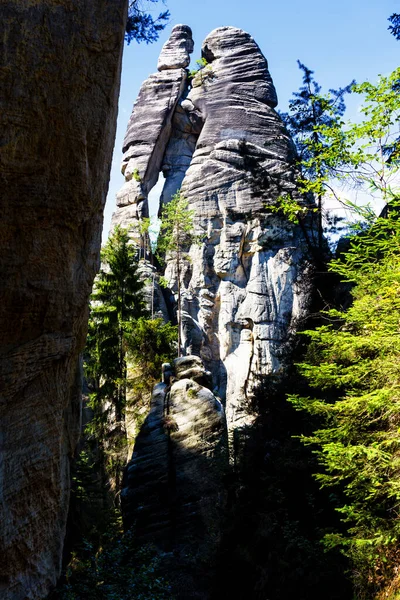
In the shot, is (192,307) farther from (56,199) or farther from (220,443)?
(56,199)

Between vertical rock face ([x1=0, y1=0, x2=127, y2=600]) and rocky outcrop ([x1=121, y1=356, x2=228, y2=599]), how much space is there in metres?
6.14

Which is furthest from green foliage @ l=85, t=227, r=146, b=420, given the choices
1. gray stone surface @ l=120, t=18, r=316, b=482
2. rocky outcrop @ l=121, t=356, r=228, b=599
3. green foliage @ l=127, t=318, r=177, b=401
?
gray stone surface @ l=120, t=18, r=316, b=482

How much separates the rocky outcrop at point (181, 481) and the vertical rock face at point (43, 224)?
6.14 metres

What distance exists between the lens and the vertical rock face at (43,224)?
6.16 metres

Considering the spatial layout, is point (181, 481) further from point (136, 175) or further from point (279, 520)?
point (136, 175)

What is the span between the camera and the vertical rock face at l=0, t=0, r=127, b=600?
20.2ft

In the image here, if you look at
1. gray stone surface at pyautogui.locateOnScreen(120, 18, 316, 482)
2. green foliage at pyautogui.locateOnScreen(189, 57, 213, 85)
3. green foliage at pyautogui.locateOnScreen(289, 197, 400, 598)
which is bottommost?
green foliage at pyautogui.locateOnScreen(289, 197, 400, 598)

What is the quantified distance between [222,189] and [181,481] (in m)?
23.3

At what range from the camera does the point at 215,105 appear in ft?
123

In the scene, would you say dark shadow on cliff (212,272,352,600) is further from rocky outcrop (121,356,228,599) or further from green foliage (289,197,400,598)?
rocky outcrop (121,356,228,599)

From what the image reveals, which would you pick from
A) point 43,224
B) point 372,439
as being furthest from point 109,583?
point 43,224

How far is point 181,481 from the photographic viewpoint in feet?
49.0

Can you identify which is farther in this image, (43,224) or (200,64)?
(200,64)

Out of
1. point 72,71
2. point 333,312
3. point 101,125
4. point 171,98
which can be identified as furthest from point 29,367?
point 171,98
